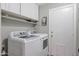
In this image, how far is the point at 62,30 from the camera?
2.76 m

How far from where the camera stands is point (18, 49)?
138 cm

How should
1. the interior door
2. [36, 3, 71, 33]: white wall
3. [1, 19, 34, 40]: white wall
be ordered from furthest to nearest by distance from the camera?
1. [36, 3, 71, 33]: white wall
2. the interior door
3. [1, 19, 34, 40]: white wall

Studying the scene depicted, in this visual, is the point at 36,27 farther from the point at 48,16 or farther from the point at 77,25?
the point at 77,25

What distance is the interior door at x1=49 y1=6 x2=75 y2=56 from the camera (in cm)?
256

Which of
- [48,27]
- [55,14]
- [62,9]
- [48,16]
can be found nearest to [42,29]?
[48,27]

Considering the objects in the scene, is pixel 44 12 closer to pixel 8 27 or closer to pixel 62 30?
pixel 62 30

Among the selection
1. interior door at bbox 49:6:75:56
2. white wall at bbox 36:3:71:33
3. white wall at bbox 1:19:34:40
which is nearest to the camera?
white wall at bbox 1:19:34:40

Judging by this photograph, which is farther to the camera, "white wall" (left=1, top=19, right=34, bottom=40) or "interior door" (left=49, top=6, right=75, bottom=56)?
"interior door" (left=49, top=6, right=75, bottom=56)

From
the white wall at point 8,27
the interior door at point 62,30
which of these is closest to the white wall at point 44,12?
the interior door at point 62,30

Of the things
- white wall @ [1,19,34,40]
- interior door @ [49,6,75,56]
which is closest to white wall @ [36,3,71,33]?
interior door @ [49,6,75,56]

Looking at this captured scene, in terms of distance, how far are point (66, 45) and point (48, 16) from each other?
1307 mm

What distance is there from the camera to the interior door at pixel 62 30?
2.56 metres

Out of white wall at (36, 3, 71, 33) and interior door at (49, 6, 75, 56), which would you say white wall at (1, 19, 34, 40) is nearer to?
white wall at (36, 3, 71, 33)

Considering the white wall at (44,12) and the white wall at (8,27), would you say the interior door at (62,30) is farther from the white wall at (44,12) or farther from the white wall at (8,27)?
the white wall at (8,27)
